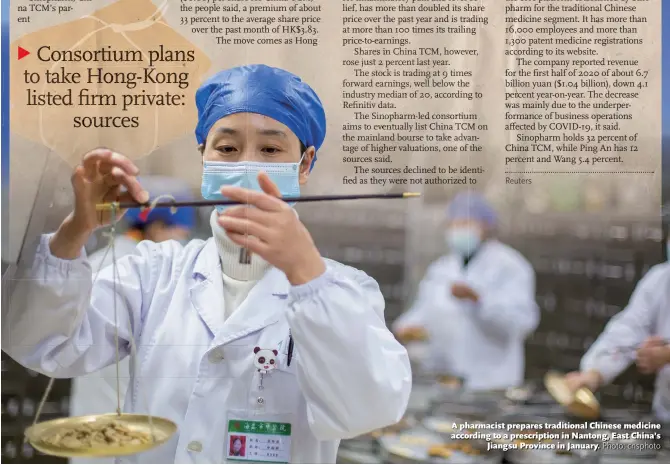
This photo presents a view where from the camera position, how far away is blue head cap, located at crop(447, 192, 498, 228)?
2.45 metres

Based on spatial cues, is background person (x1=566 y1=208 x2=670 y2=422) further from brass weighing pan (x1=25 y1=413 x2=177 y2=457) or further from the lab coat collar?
brass weighing pan (x1=25 y1=413 x2=177 y2=457)

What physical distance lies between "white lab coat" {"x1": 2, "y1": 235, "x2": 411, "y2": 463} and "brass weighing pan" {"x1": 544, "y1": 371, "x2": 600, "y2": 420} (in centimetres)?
66

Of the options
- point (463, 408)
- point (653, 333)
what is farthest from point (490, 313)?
point (653, 333)

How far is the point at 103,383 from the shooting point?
238 centimetres

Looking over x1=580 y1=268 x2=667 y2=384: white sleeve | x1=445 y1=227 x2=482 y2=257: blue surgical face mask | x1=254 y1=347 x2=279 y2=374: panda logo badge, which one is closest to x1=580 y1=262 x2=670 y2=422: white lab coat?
x1=580 y1=268 x2=667 y2=384: white sleeve

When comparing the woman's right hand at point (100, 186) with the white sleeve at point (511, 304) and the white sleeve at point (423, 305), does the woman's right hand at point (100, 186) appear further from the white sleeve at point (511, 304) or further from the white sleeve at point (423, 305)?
the white sleeve at point (511, 304)

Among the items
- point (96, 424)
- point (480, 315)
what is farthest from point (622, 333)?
point (96, 424)

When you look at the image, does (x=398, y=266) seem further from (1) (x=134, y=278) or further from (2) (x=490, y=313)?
(1) (x=134, y=278)

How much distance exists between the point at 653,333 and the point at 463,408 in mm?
737

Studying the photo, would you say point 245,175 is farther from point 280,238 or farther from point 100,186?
point 100,186

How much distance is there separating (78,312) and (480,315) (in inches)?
57.1

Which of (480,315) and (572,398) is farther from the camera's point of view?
(480,315)

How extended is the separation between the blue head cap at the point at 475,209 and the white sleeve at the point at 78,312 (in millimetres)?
1062

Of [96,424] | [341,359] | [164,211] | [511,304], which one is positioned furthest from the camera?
[511,304]
